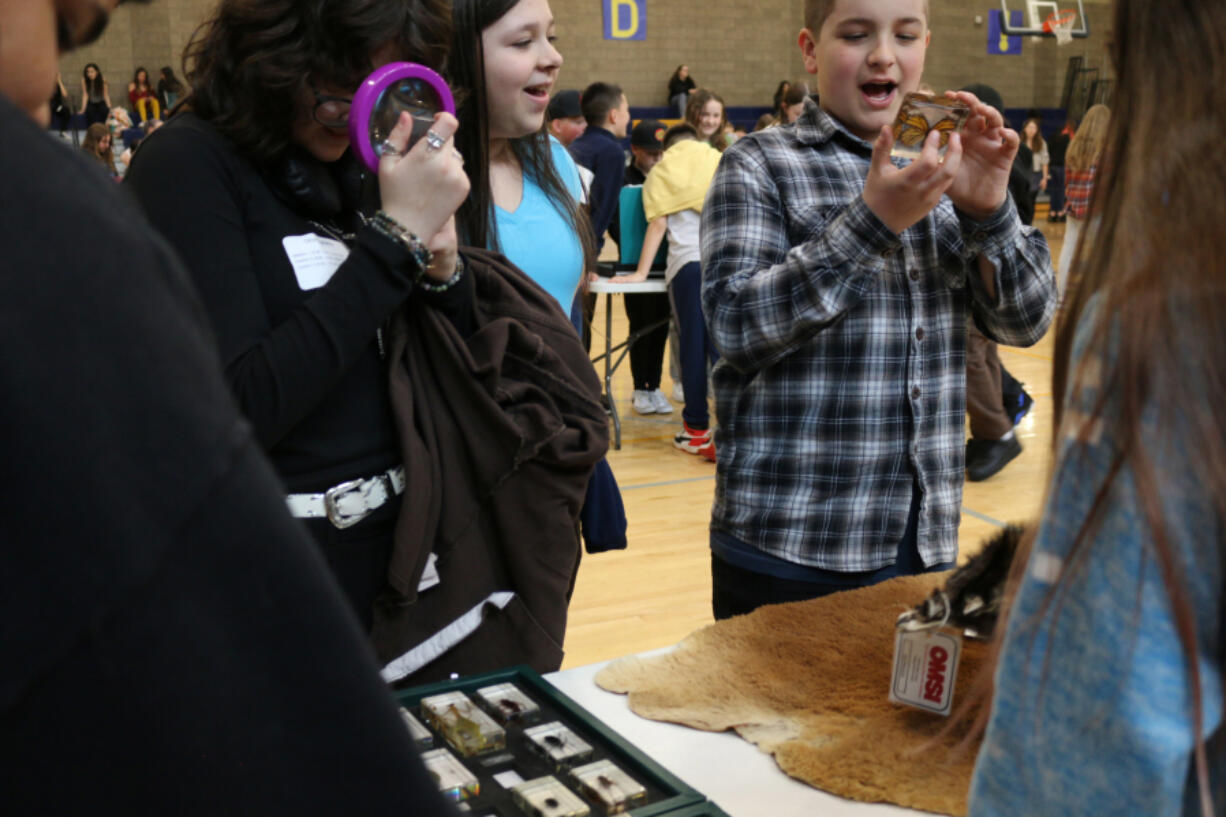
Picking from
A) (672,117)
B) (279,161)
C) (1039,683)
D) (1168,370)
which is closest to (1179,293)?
(1168,370)

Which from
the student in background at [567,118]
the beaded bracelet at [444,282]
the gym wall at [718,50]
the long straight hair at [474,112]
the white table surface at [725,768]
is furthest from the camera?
the gym wall at [718,50]

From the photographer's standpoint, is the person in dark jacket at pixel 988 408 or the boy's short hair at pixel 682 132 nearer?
the person in dark jacket at pixel 988 408

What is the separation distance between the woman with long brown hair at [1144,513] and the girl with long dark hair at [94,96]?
14.9 meters

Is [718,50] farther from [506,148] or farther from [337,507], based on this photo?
[337,507]

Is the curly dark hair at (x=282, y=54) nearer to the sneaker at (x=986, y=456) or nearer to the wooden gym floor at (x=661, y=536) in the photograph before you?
the wooden gym floor at (x=661, y=536)

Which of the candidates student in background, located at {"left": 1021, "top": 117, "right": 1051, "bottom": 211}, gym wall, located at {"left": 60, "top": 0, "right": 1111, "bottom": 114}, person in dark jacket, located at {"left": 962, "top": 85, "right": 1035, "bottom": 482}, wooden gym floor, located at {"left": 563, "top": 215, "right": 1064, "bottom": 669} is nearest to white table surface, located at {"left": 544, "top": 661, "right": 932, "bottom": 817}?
wooden gym floor, located at {"left": 563, "top": 215, "right": 1064, "bottom": 669}

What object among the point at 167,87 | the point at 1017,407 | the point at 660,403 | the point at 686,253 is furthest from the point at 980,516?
the point at 167,87

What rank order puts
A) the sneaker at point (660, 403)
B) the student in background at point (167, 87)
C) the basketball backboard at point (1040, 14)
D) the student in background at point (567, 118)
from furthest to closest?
the basketball backboard at point (1040, 14), the student in background at point (167, 87), the student in background at point (567, 118), the sneaker at point (660, 403)

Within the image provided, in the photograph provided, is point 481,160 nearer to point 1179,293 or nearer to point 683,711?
point 683,711

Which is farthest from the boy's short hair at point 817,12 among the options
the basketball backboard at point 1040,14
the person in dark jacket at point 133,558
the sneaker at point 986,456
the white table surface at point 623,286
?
the basketball backboard at point 1040,14

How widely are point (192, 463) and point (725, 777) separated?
86 centimetres

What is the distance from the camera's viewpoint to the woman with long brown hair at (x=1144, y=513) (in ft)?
1.67

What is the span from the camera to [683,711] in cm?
119

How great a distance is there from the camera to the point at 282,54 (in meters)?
1.29
